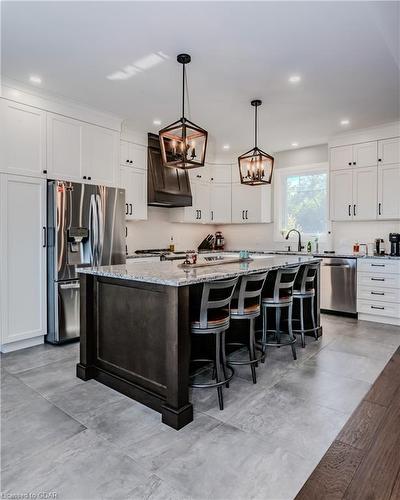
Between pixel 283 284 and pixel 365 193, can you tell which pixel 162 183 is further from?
pixel 365 193

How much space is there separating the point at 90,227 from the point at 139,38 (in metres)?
2.13

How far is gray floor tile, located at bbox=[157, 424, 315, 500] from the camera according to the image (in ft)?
5.31

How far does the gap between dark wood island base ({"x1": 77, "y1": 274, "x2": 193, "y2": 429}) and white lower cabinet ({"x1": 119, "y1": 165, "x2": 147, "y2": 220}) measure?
2.42 m

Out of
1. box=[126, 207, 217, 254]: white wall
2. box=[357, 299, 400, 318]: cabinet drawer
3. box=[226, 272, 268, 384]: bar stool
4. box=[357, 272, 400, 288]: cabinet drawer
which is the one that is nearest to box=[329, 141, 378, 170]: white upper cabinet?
box=[357, 272, 400, 288]: cabinet drawer

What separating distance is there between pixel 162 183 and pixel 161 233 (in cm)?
100

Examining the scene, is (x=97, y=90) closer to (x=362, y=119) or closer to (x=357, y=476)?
(x=362, y=119)

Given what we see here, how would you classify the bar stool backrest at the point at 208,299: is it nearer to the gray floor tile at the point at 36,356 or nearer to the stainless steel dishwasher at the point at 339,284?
the gray floor tile at the point at 36,356

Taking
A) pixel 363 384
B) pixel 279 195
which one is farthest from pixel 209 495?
pixel 279 195

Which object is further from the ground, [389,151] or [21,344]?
[389,151]

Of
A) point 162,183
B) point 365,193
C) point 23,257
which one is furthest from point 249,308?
point 365,193

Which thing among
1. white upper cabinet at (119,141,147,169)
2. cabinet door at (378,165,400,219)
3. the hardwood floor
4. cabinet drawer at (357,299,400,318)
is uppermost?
white upper cabinet at (119,141,147,169)

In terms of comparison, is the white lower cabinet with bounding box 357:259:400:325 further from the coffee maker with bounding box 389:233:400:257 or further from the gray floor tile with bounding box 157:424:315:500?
the gray floor tile with bounding box 157:424:315:500

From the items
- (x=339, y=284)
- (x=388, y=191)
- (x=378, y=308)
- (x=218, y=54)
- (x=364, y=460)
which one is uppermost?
(x=218, y=54)

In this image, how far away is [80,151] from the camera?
164 inches
